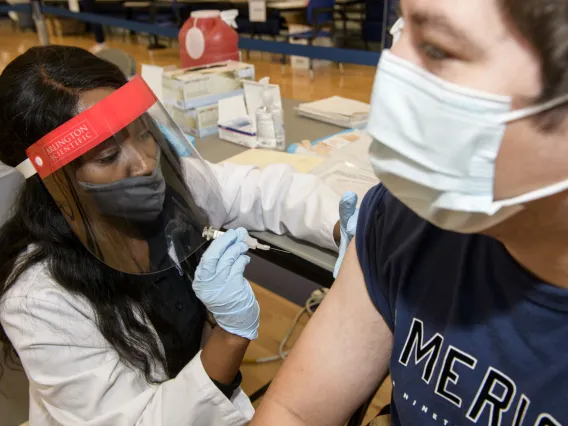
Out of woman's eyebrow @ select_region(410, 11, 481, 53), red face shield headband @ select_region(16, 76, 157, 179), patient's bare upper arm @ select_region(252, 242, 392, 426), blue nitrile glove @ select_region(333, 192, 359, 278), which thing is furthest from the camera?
blue nitrile glove @ select_region(333, 192, 359, 278)

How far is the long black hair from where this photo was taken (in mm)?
977

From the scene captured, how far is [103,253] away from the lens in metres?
1.02

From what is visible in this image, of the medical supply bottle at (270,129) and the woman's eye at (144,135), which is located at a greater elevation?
the woman's eye at (144,135)

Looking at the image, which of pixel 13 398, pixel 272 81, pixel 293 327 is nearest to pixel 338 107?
pixel 293 327

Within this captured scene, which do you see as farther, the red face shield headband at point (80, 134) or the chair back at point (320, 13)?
the chair back at point (320, 13)

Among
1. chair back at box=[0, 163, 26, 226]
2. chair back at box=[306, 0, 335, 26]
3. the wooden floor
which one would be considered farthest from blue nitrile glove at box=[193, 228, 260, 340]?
chair back at box=[306, 0, 335, 26]

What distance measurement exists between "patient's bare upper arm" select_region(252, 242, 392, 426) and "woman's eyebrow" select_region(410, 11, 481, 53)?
1.41 feet

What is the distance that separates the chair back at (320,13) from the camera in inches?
214

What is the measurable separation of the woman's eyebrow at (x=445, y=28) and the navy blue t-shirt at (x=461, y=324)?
28 centimetres

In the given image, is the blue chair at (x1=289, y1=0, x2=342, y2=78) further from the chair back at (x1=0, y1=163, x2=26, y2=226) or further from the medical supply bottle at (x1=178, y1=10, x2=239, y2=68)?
the chair back at (x1=0, y1=163, x2=26, y2=226)

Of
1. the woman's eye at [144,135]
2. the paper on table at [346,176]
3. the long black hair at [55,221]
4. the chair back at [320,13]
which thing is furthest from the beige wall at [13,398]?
the chair back at [320,13]

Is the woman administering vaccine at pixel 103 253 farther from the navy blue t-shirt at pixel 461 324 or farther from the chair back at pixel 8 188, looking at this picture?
the navy blue t-shirt at pixel 461 324

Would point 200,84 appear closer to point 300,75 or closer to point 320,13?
point 300,75

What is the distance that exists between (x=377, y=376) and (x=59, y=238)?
0.75 m
